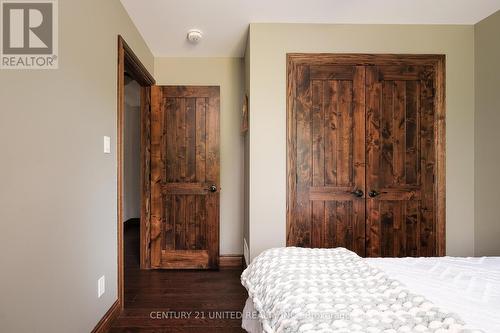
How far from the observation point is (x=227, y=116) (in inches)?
127

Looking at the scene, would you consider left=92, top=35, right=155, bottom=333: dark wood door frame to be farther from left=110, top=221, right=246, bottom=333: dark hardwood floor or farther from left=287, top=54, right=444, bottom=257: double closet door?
left=287, top=54, right=444, bottom=257: double closet door

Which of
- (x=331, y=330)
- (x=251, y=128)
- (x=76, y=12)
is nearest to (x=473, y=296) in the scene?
(x=331, y=330)

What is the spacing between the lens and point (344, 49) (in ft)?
8.19

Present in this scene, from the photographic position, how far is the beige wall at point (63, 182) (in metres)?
1.08

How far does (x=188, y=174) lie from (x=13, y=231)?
6.56 feet

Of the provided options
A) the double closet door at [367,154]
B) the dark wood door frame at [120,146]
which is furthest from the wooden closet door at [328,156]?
the dark wood door frame at [120,146]

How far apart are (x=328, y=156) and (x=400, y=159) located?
69cm

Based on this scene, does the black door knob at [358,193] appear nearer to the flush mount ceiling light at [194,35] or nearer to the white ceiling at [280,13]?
the white ceiling at [280,13]

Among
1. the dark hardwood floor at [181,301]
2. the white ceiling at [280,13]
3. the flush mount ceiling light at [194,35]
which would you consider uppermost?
the white ceiling at [280,13]

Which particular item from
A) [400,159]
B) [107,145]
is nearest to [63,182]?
[107,145]

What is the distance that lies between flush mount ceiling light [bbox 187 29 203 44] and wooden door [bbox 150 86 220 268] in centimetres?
52

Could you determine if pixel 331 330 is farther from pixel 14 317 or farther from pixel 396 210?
pixel 396 210

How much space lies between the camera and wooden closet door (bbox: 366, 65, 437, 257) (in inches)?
98.5

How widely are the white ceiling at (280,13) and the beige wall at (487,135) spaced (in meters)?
0.23
